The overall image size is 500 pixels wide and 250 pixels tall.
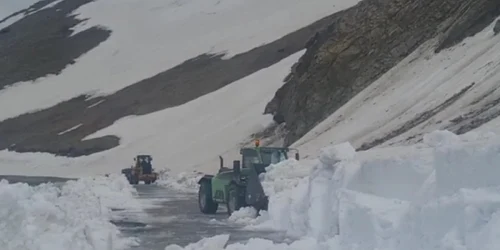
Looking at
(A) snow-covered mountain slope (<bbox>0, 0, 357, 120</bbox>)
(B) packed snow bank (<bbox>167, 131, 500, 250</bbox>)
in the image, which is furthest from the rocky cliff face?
(A) snow-covered mountain slope (<bbox>0, 0, 357, 120</bbox>)

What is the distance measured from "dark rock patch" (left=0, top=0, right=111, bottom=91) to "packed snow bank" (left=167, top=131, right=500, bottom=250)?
76.8 m

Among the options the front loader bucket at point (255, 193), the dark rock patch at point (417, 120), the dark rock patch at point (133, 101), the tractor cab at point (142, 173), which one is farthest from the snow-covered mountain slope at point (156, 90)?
the front loader bucket at point (255, 193)

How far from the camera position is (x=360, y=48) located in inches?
1524

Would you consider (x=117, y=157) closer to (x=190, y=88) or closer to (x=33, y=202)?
(x=190, y=88)

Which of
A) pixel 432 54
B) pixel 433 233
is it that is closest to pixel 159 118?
pixel 432 54

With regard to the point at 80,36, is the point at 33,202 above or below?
below

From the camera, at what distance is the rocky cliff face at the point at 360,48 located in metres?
36.5

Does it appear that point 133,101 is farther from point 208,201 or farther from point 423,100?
point 208,201

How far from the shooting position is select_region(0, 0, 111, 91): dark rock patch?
8819 centimetres

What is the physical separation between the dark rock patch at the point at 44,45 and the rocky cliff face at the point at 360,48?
170ft

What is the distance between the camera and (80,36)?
307 feet

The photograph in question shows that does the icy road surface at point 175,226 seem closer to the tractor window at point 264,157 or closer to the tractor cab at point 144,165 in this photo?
the tractor window at point 264,157

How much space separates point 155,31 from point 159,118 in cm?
3375

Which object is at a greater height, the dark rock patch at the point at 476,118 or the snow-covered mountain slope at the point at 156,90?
the snow-covered mountain slope at the point at 156,90
